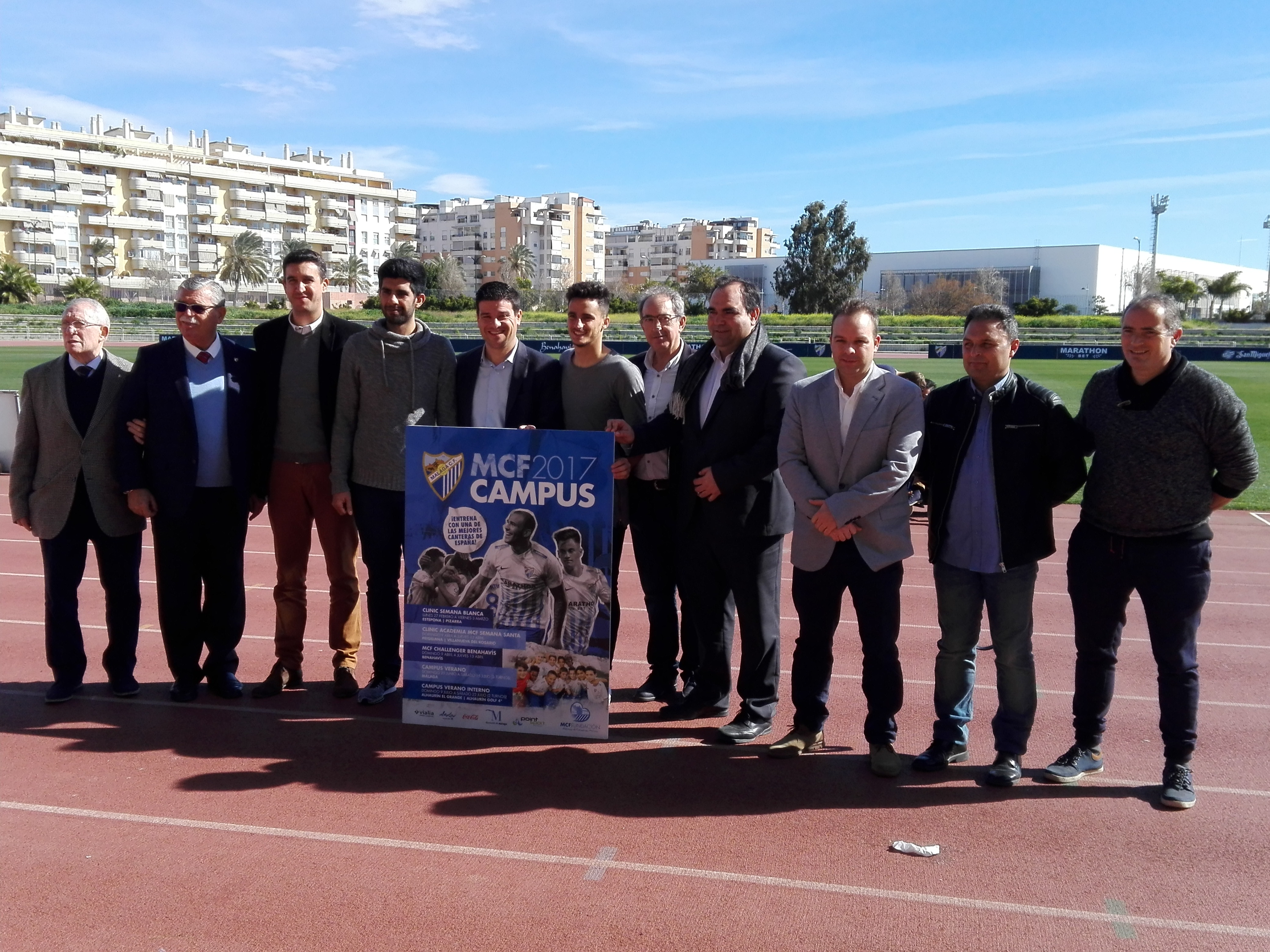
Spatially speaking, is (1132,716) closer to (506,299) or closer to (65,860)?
(506,299)

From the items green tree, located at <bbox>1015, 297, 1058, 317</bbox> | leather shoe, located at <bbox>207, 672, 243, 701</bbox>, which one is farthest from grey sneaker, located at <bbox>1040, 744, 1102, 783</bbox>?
green tree, located at <bbox>1015, 297, 1058, 317</bbox>

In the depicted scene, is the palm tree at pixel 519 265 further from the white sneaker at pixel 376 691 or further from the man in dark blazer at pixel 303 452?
the white sneaker at pixel 376 691

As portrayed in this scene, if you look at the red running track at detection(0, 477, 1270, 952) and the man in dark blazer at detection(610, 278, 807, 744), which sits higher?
the man in dark blazer at detection(610, 278, 807, 744)

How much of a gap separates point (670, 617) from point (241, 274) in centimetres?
9749

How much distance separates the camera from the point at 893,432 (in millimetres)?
4547

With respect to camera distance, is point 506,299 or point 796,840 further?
point 506,299

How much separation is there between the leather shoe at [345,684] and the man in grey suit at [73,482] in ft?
3.65

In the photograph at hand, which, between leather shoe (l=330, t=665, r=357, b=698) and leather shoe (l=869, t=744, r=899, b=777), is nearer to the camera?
leather shoe (l=869, t=744, r=899, b=777)

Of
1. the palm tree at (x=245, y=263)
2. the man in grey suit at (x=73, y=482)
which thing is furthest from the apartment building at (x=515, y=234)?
the man in grey suit at (x=73, y=482)

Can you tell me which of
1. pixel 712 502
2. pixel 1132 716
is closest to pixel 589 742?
pixel 712 502

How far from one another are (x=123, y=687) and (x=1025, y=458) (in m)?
4.70

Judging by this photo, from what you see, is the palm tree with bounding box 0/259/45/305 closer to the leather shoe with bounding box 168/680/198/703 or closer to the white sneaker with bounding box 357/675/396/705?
the leather shoe with bounding box 168/680/198/703

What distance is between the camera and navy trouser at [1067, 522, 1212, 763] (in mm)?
4281

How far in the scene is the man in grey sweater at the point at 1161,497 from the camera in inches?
166
